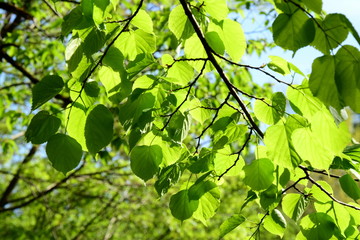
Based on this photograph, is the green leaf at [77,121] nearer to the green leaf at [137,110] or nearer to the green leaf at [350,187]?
the green leaf at [137,110]

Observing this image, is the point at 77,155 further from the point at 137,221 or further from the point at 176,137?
the point at 137,221

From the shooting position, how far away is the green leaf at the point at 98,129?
0.75 metres

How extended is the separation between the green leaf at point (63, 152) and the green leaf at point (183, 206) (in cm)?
33

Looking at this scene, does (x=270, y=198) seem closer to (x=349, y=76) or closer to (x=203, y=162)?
(x=203, y=162)

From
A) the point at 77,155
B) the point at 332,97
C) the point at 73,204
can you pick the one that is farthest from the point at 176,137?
the point at 73,204

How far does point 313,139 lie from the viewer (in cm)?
74

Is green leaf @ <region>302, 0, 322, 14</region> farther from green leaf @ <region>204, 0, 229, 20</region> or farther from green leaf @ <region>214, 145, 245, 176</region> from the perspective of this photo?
green leaf @ <region>214, 145, 245, 176</region>

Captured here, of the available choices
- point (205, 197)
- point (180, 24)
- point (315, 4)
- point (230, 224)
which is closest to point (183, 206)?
point (205, 197)

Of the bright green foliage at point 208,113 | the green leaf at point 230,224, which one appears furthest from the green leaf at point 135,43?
the green leaf at point 230,224

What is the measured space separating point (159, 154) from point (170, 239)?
7935mm

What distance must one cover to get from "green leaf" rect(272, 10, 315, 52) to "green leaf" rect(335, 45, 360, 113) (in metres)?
0.08

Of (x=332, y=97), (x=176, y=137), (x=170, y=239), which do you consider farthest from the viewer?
(x=170, y=239)

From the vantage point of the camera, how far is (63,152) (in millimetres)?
770

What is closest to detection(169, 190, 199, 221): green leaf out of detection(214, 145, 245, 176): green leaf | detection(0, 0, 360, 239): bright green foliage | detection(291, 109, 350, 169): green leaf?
detection(0, 0, 360, 239): bright green foliage
